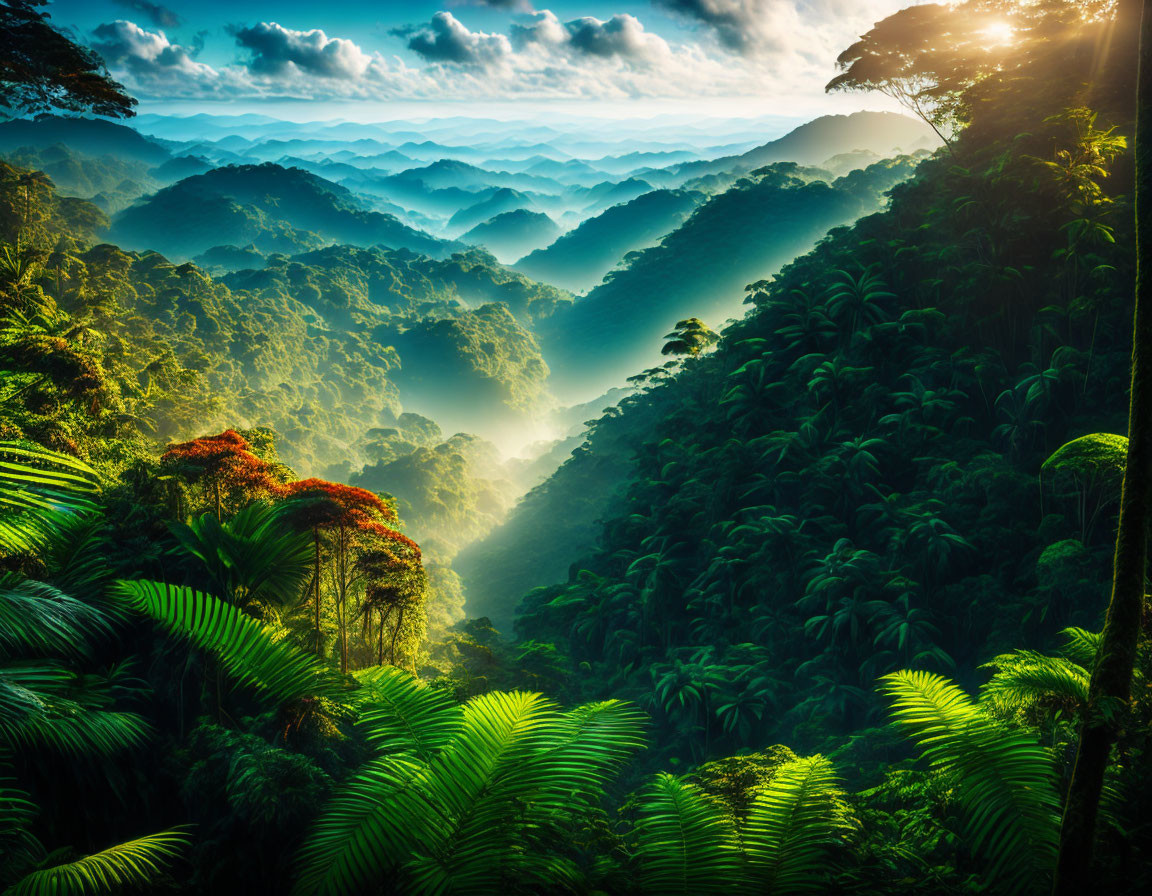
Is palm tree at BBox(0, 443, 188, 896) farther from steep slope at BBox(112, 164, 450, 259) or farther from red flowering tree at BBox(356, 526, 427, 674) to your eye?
steep slope at BBox(112, 164, 450, 259)

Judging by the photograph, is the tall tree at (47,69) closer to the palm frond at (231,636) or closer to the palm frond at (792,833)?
the palm frond at (231,636)

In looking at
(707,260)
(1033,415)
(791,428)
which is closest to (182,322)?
(791,428)

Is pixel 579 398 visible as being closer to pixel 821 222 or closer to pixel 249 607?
pixel 821 222

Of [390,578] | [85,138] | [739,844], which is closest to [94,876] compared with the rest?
[739,844]

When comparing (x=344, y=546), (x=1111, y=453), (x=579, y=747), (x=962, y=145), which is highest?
(x=962, y=145)

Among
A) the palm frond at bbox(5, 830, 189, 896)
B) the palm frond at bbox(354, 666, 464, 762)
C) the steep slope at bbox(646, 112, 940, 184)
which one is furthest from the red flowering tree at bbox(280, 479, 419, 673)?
the steep slope at bbox(646, 112, 940, 184)

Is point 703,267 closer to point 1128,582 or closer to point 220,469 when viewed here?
point 220,469

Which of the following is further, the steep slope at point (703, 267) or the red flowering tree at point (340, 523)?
the steep slope at point (703, 267)

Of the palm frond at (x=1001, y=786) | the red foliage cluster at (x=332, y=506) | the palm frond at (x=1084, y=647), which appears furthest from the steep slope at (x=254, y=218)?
the palm frond at (x=1001, y=786)
